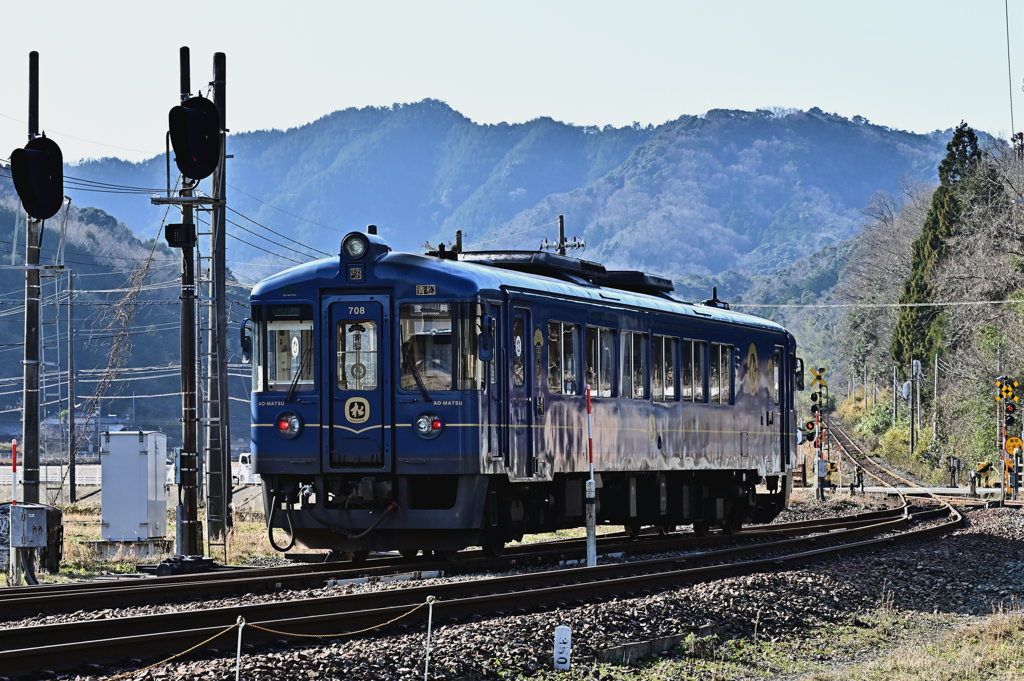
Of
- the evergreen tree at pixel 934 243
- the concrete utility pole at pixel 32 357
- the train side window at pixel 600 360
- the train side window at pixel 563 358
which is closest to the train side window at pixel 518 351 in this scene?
the train side window at pixel 563 358

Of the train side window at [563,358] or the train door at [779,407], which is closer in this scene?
the train side window at [563,358]

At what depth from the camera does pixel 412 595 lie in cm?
1262

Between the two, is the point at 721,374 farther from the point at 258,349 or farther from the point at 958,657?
the point at 958,657

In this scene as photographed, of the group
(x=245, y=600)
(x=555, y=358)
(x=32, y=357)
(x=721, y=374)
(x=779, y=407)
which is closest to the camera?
(x=245, y=600)

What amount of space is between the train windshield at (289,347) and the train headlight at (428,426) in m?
1.34

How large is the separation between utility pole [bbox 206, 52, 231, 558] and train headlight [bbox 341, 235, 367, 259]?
7444 mm

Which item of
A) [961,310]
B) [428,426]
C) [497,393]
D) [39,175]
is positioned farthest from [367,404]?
[961,310]

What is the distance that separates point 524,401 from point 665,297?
5.92 metres

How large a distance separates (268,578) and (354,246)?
3.90 meters

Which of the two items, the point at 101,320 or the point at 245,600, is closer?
the point at 245,600

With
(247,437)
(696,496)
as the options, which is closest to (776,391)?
(696,496)

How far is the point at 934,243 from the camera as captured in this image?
69.5 meters

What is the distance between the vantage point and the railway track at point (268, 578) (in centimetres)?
1238

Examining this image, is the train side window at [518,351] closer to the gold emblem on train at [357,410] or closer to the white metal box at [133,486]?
the gold emblem on train at [357,410]
